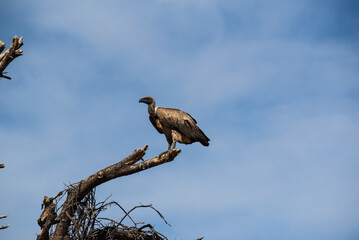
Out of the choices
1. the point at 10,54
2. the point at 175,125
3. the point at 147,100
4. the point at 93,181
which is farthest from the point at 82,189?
the point at 10,54

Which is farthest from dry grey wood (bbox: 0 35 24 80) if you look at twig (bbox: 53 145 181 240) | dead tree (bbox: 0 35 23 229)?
twig (bbox: 53 145 181 240)

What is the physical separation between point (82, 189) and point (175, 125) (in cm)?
280

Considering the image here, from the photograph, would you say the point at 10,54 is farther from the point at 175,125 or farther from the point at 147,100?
the point at 175,125

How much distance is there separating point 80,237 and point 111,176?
122cm

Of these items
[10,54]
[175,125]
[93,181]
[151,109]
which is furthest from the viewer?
[151,109]

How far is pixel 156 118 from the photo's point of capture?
11.3 metres

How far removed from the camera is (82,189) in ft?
29.6

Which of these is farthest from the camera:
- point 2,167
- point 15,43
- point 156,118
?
point 156,118

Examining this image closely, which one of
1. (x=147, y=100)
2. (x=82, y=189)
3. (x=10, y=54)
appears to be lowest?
(x=82, y=189)

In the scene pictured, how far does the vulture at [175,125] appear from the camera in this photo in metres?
10.9

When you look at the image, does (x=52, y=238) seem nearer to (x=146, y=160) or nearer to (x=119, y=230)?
(x=119, y=230)

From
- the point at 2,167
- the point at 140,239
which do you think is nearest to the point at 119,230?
the point at 140,239

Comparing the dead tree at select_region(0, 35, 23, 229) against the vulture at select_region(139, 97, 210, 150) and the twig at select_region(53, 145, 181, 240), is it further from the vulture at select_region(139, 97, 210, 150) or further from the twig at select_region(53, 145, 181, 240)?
the twig at select_region(53, 145, 181, 240)

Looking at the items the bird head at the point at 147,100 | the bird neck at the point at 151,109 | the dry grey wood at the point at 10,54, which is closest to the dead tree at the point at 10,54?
the dry grey wood at the point at 10,54
